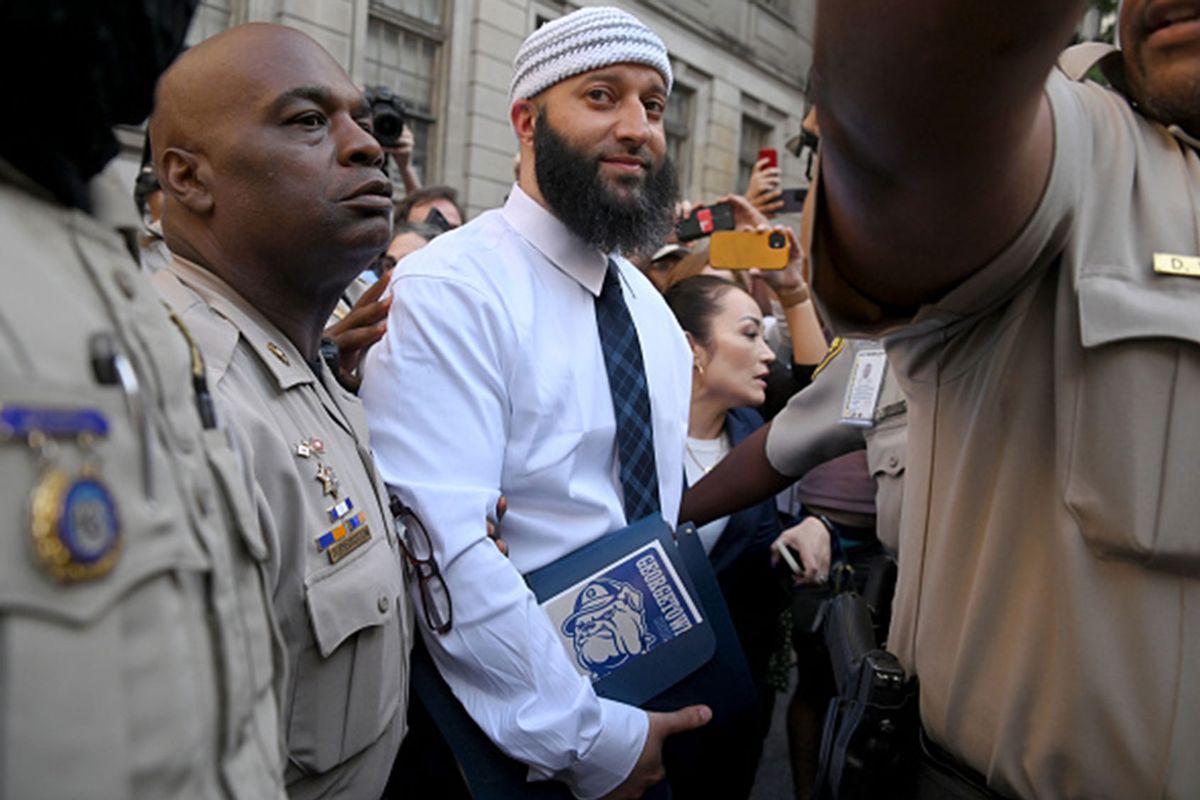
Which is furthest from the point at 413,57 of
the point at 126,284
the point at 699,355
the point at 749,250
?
the point at 126,284

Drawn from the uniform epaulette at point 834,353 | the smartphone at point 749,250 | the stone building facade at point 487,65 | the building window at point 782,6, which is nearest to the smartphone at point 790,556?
the uniform epaulette at point 834,353

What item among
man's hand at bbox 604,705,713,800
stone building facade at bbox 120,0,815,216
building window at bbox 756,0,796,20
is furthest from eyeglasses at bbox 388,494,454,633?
building window at bbox 756,0,796,20

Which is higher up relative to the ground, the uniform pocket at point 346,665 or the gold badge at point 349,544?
the gold badge at point 349,544

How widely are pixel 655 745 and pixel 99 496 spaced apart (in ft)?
4.84

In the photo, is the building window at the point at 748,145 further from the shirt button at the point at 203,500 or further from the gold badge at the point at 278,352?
the shirt button at the point at 203,500

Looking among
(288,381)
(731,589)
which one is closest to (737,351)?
(731,589)

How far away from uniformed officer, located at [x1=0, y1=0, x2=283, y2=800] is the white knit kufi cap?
5.15 ft

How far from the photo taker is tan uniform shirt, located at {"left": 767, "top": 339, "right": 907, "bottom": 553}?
198cm

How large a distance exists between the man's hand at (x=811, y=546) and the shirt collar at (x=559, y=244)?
104cm

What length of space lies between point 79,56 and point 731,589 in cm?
263

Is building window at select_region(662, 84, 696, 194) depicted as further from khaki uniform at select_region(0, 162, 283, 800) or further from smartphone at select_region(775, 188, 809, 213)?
khaki uniform at select_region(0, 162, 283, 800)

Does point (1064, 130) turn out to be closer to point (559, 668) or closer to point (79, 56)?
point (79, 56)

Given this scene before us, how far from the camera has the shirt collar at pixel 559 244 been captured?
212cm

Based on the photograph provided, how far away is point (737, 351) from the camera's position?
3.23 meters
